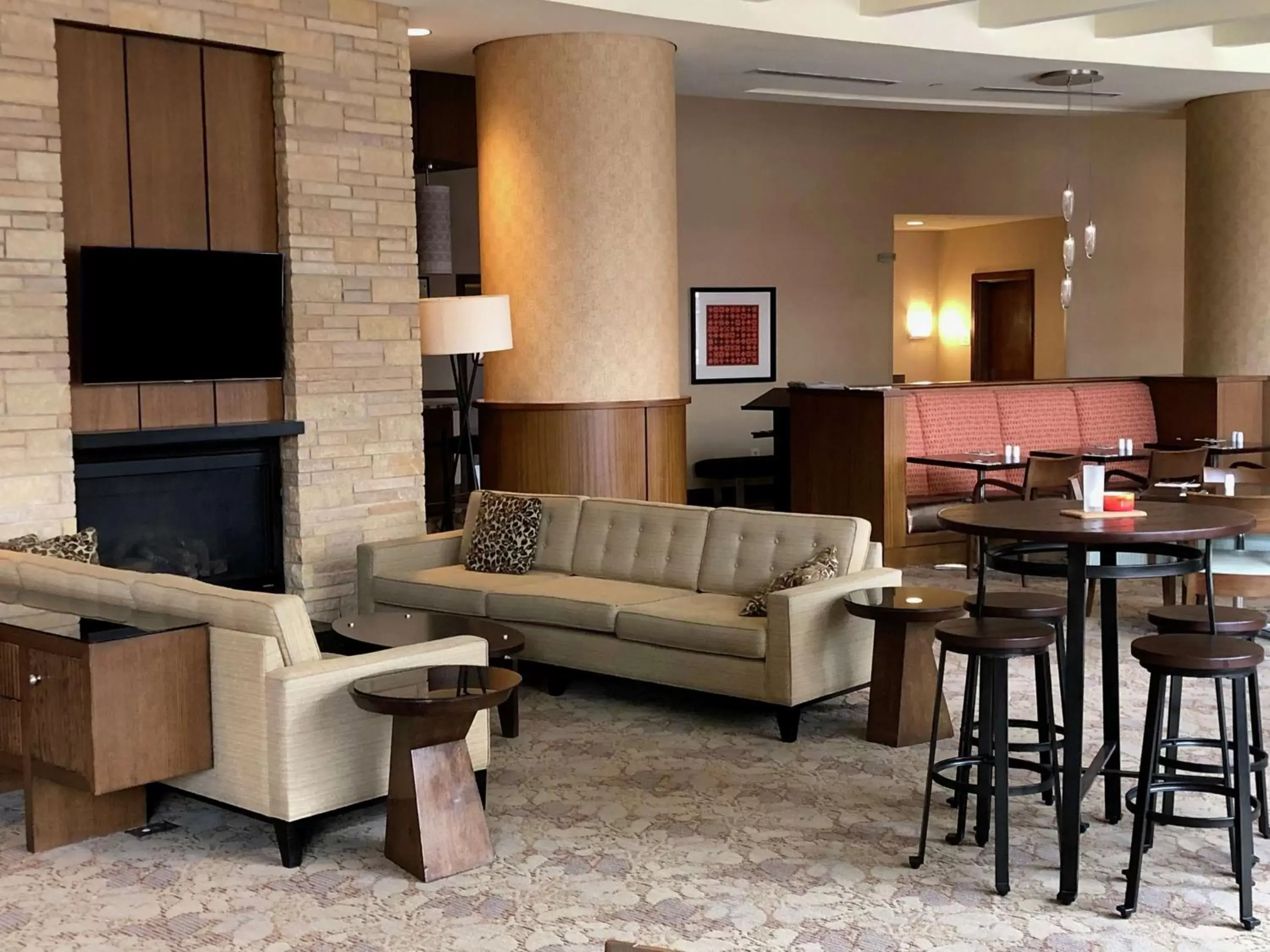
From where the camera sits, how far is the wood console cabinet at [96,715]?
412 cm

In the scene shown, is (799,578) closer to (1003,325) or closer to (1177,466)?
(1177,466)

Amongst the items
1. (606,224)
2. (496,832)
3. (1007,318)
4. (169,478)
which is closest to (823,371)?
(1007,318)

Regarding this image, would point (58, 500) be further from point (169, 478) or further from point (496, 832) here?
point (496, 832)

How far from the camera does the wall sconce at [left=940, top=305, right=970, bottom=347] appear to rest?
16.0m

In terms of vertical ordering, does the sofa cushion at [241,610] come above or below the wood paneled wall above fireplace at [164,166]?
below

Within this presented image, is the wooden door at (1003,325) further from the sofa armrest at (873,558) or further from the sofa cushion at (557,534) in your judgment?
the sofa armrest at (873,558)

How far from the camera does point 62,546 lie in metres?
5.83

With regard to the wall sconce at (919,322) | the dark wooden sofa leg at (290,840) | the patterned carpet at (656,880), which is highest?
Result: the wall sconce at (919,322)

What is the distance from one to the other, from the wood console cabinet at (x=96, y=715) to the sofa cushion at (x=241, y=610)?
58 millimetres

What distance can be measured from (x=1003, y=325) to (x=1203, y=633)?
38.6 ft

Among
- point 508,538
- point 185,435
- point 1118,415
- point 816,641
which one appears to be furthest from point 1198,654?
point 1118,415

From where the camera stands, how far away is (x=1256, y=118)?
10.7 m

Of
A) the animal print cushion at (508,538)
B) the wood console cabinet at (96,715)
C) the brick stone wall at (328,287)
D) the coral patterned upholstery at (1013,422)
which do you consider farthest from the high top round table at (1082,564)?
the coral patterned upholstery at (1013,422)

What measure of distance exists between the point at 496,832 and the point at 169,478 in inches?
127
